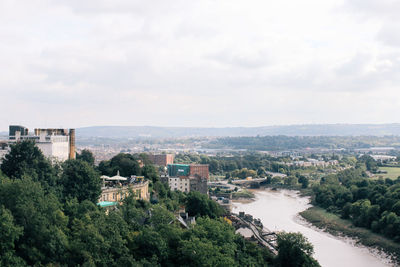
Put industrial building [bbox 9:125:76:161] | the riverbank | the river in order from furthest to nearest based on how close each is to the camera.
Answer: industrial building [bbox 9:125:76:161]
the riverbank
the river

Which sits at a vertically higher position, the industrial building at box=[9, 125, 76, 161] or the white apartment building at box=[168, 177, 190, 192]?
the industrial building at box=[9, 125, 76, 161]

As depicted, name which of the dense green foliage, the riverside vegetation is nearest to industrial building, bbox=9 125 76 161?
the riverside vegetation

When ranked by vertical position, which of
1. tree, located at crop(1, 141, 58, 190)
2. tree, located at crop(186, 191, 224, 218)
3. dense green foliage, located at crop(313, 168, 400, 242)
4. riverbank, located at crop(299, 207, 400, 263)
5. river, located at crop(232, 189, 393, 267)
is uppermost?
tree, located at crop(1, 141, 58, 190)

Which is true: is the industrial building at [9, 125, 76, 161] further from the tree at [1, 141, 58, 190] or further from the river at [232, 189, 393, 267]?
the river at [232, 189, 393, 267]

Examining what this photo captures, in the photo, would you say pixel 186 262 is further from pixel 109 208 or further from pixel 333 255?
pixel 333 255

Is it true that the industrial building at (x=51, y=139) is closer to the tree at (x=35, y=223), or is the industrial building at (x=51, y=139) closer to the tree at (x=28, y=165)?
the tree at (x=28, y=165)

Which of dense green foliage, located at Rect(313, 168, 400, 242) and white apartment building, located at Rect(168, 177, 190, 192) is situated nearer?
dense green foliage, located at Rect(313, 168, 400, 242)

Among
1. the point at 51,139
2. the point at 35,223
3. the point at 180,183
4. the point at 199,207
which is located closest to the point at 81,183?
the point at 35,223

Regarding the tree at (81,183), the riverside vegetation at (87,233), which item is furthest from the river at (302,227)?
the tree at (81,183)
